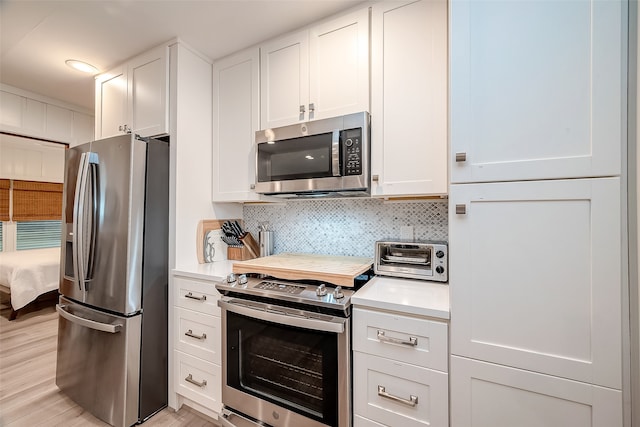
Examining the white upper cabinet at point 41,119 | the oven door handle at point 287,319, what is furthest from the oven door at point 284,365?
the white upper cabinet at point 41,119

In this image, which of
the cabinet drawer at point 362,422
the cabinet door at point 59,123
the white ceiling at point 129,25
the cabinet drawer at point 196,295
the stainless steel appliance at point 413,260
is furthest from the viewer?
the cabinet door at point 59,123

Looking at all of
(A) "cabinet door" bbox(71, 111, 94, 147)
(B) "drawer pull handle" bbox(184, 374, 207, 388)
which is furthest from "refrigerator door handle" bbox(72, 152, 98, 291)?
(A) "cabinet door" bbox(71, 111, 94, 147)

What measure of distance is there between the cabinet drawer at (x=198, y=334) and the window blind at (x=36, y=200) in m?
4.44

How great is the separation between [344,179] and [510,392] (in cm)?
115

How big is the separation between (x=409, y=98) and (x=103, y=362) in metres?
2.43

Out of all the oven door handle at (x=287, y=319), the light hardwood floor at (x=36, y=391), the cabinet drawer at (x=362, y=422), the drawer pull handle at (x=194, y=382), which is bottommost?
the light hardwood floor at (x=36, y=391)

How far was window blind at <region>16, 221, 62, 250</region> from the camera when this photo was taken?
14.0 feet

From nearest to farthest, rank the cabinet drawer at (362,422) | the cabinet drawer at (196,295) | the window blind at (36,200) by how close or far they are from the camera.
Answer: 1. the cabinet drawer at (362,422)
2. the cabinet drawer at (196,295)
3. the window blind at (36,200)

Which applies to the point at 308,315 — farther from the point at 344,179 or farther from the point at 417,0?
the point at 417,0

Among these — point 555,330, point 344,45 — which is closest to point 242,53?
point 344,45

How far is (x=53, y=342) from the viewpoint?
110 inches

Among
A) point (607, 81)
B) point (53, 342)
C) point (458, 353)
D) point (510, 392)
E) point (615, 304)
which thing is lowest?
point (53, 342)

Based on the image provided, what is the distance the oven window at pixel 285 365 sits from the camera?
127cm

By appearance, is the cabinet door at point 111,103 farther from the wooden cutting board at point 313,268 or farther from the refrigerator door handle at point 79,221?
the wooden cutting board at point 313,268
